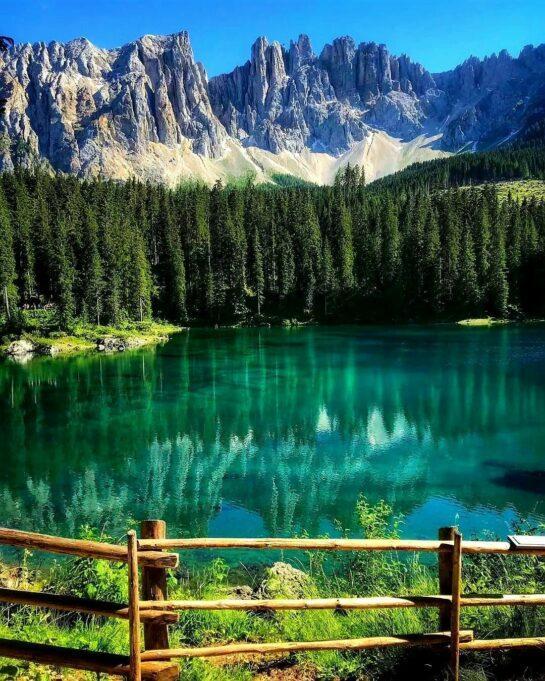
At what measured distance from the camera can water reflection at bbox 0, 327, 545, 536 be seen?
23.8 meters

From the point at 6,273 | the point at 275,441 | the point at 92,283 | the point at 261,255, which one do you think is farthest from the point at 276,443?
the point at 261,255

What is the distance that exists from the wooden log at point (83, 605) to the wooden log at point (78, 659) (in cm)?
50

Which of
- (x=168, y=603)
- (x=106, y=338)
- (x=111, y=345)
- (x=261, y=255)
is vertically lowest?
(x=111, y=345)

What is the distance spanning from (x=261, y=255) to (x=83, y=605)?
411ft

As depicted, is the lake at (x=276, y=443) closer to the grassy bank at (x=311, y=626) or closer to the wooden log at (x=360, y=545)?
the grassy bank at (x=311, y=626)

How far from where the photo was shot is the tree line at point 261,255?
10706 cm

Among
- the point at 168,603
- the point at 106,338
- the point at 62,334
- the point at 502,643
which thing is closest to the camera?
the point at 168,603

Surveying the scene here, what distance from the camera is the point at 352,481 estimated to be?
26.9m

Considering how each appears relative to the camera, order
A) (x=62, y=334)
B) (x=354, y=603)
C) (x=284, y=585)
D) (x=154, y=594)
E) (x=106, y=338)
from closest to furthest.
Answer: (x=154, y=594), (x=354, y=603), (x=284, y=585), (x=106, y=338), (x=62, y=334)

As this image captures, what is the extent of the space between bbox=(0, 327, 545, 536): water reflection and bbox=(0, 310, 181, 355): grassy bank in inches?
686

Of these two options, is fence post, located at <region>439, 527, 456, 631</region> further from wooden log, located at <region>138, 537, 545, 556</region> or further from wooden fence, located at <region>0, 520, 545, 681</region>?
wooden log, located at <region>138, 537, 545, 556</region>

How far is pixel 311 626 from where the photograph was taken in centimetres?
985

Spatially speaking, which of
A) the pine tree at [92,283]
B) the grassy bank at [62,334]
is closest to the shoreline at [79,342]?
the grassy bank at [62,334]

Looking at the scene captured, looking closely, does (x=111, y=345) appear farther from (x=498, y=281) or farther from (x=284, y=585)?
(x=284, y=585)
